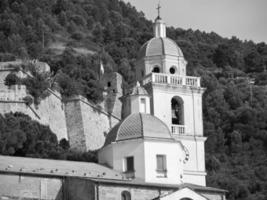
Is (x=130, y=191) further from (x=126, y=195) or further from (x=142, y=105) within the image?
(x=142, y=105)

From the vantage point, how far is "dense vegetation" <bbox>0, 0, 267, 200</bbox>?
103500 millimetres

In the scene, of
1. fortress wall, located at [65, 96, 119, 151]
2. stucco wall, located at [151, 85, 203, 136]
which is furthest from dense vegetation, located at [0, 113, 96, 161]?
stucco wall, located at [151, 85, 203, 136]

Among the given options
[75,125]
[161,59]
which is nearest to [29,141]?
[75,125]

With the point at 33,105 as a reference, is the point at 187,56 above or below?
above

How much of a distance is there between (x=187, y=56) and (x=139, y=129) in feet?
312

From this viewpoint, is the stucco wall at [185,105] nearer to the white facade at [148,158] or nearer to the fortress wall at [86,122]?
the white facade at [148,158]

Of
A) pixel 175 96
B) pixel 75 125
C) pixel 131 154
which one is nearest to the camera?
pixel 131 154

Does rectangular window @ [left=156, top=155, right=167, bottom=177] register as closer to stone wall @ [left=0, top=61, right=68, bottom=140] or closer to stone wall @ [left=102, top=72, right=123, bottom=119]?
stone wall @ [left=0, top=61, right=68, bottom=140]

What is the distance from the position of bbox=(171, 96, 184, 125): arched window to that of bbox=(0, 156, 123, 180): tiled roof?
39.4 ft

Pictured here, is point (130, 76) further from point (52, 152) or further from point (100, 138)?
point (52, 152)

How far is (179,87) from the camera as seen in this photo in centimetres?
6500

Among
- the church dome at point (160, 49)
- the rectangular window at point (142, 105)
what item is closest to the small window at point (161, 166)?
the rectangular window at point (142, 105)

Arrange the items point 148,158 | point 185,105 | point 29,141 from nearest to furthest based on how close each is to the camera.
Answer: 1. point 148,158
2. point 185,105
3. point 29,141

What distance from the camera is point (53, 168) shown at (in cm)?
5203
